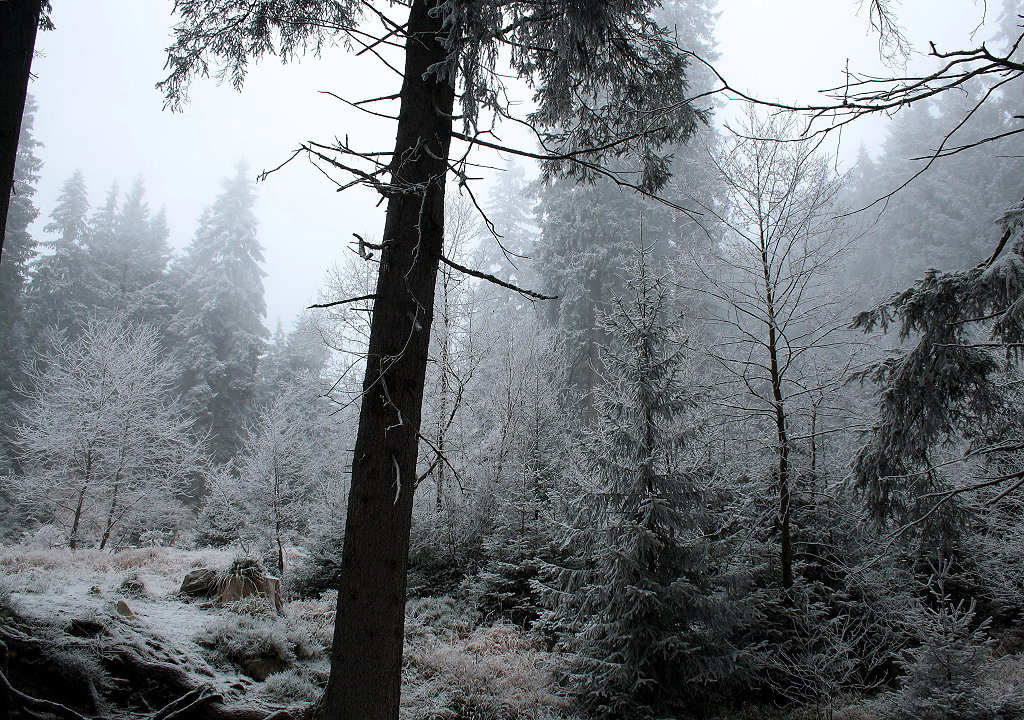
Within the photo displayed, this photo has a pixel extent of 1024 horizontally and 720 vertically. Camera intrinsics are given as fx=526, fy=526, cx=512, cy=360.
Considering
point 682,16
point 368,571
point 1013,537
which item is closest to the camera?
point 368,571

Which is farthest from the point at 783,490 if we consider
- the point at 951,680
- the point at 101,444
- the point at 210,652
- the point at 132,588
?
the point at 101,444

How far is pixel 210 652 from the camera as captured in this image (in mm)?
5141

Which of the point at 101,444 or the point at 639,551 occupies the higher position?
the point at 101,444

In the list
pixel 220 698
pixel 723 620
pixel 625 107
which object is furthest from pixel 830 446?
pixel 220 698

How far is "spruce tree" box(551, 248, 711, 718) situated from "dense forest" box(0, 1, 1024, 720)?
0.12 feet

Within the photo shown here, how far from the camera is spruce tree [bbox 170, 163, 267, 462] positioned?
81.0 feet

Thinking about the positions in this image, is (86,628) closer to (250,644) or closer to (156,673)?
(156,673)

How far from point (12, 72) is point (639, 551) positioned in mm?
6988

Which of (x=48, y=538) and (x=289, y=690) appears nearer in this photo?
(x=289, y=690)

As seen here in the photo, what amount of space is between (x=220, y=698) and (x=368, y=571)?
2.71m

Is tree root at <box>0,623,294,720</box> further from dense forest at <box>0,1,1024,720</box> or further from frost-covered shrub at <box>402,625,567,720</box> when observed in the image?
frost-covered shrub at <box>402,625,567,720</box>

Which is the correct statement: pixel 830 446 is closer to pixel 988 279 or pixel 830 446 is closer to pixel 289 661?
pixel 988 279

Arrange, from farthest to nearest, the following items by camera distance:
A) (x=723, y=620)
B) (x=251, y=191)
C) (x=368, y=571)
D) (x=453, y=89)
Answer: (x=251, y=191)
(x=723, y=620)
(x=453, y=89)
(x=368, y=571)

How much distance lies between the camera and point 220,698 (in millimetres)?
4281
